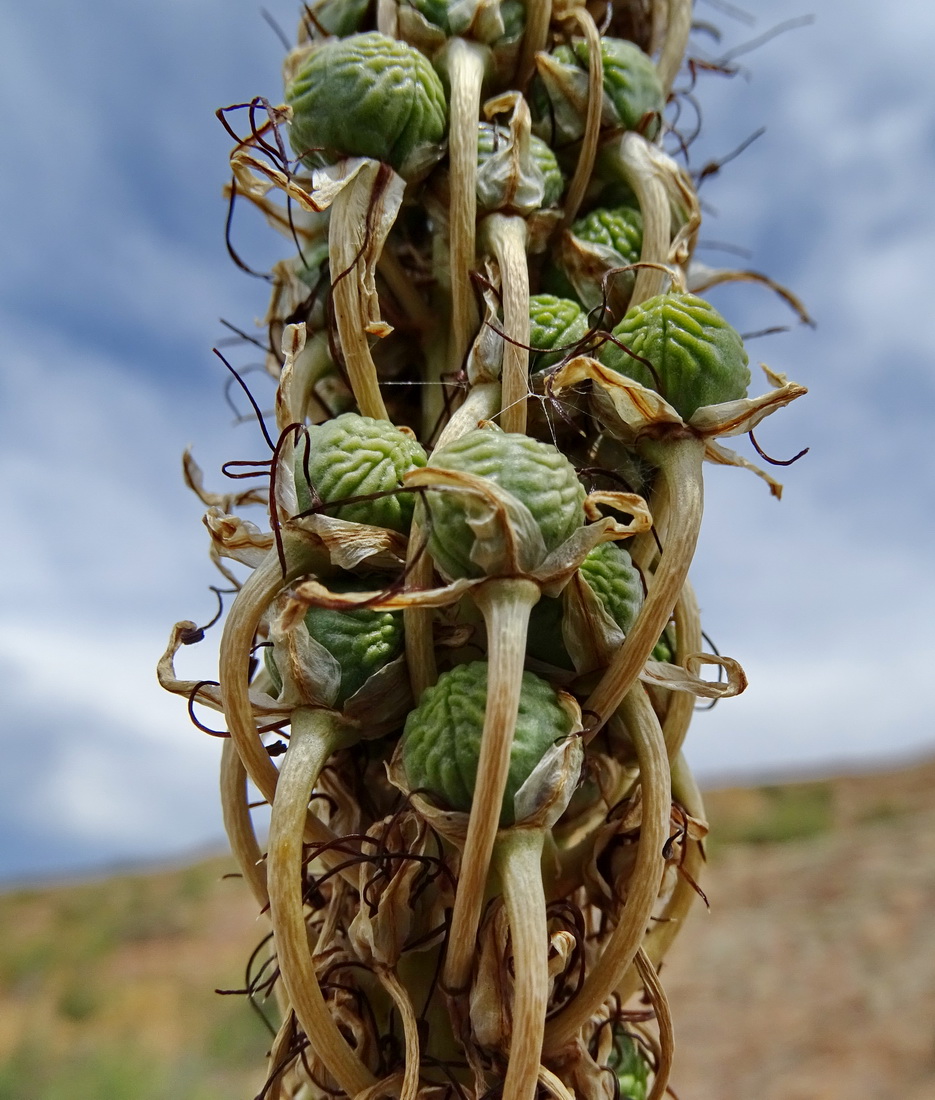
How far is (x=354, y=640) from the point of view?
0.68m

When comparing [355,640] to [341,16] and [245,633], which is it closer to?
[245,633]

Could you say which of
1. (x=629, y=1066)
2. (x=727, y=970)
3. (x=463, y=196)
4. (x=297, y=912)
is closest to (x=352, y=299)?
(x=463, y=196)

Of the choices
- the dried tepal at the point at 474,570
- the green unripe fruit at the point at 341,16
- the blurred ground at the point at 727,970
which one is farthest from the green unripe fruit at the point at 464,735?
the blurred ground at the point at 727,970

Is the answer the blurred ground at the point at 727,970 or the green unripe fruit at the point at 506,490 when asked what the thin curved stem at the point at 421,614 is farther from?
the blurred ground at the point at 727,970

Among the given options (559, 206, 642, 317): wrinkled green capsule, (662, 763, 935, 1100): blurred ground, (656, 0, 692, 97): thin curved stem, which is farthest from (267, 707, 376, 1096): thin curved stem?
(662, 763, 935, 1100): blurred ground

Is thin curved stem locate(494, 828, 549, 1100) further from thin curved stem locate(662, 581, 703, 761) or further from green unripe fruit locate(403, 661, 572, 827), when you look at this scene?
thin curved stem locate(662, 581, 703, 761)

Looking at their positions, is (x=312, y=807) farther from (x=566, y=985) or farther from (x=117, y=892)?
(x=117, y=892)

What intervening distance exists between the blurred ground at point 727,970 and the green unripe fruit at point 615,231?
469 centimetres

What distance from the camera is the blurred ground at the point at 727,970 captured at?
6.41 metres

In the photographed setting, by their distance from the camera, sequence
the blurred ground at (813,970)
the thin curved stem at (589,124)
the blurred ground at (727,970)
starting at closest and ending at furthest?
the thin curved stem at (589,124), the blurred ground at (813,970), the blurred ground at (727,970)

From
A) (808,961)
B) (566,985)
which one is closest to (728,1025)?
(808,961)

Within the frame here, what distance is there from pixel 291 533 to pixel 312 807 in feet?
0.97

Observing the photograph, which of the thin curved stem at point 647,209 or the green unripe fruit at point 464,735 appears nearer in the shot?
the green unripe fruit at point 464,735

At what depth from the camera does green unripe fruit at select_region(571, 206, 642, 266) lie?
0.87 metres
